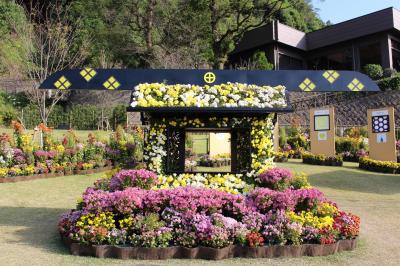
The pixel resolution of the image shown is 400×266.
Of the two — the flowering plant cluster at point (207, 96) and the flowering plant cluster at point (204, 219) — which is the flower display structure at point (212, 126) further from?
the flowering plant cluster at point (204, 219)

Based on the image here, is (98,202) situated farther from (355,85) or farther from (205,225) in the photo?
(355,85)

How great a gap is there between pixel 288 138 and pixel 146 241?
1803 cm

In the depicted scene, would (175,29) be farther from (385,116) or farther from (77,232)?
(77,232)

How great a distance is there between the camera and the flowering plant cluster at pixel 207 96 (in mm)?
7910

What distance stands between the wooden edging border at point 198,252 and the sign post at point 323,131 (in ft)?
43.6

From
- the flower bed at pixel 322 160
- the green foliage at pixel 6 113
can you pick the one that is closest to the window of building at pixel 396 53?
the flower bed at pixel 322 160

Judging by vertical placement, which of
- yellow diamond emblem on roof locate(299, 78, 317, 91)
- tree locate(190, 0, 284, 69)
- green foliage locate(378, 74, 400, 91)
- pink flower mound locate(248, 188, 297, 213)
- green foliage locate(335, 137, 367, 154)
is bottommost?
pink flower mound locate(248, 188, 297, 213)

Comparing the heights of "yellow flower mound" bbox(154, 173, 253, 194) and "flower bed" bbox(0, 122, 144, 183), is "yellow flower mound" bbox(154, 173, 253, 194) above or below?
below

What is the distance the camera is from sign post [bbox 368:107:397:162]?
17047 mm

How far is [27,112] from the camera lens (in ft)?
105

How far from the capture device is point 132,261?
6.02m

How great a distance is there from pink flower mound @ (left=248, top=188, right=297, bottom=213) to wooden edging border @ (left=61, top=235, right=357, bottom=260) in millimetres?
771

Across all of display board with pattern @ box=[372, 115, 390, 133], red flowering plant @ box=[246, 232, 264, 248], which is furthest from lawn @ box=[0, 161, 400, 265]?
display board with pattern @ box=[372, 115, 390, 133]

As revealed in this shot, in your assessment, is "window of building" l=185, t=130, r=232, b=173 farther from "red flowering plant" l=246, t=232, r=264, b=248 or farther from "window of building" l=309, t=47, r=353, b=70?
"window of building" l=309, t=47, r=353, b=70
